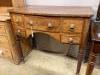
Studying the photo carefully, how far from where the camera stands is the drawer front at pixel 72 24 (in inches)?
52.7

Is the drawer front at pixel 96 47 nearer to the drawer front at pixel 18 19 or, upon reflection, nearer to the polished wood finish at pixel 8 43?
the drawer front at pixel 18 19

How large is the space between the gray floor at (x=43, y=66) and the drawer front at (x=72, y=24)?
0.65 meters

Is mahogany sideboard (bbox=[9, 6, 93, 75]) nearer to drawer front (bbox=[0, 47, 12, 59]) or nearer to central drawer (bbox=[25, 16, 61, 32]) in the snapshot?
central drawer (bbox=[25, 16, 61, 32])

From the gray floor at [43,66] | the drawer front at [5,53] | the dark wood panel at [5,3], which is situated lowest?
the gray floor at [43,66]

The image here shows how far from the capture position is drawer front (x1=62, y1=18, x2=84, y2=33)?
4.39 feet

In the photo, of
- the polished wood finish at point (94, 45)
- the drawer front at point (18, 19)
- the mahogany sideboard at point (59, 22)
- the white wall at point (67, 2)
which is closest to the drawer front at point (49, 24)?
the mahogany sideboard at point (59, 22)

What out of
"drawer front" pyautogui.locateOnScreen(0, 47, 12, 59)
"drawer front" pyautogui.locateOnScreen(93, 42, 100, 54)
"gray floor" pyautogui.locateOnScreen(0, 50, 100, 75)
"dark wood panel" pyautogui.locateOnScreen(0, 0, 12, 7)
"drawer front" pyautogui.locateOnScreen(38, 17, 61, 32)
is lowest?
"gray floor" pyautogui.locateOnScreen(0, 50, 100, 75)

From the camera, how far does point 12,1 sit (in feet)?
5.76

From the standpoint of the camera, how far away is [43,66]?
6.25 feet

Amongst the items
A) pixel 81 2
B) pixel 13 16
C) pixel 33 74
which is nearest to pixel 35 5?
pixel 13 16

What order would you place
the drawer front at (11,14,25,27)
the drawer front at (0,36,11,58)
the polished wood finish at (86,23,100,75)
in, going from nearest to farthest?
1. the polished wood finish at (86,23,100,75)
2. the drawer front at (11,14,25,27)
3. the drawer front at (0,36,11,58)

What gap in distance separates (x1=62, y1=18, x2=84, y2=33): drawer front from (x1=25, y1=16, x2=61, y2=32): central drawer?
0.20 feet

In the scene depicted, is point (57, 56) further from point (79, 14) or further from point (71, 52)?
point (79, 14)

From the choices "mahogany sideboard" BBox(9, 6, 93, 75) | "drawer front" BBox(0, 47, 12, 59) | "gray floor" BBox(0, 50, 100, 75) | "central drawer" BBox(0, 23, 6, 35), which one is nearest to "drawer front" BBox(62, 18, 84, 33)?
"mahogany sideboard" BBox(9, 6, 93, 75)
